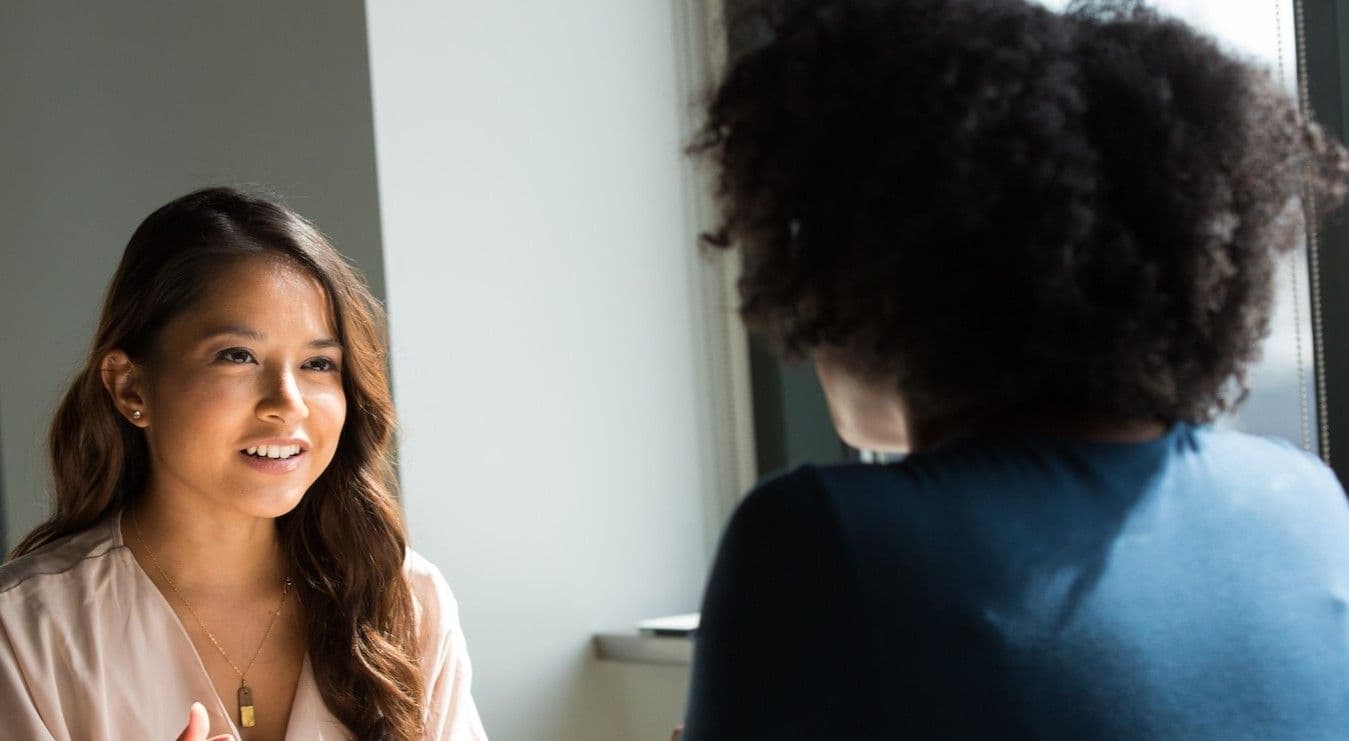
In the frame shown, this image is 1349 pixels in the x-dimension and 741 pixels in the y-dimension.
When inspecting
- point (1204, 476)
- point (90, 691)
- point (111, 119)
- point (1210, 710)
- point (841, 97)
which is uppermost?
point (111, 119)

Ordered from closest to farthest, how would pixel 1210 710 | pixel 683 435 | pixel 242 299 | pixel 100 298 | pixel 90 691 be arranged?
pixel 1210 710
pixel 90 691
pixel 242 299
pixel 100 298
pixel 683 435

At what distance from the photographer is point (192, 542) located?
189cm

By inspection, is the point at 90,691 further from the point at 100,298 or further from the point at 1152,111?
the point at 1152,111

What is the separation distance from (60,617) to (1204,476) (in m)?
1.39

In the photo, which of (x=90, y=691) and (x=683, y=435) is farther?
(x=683, y=435)

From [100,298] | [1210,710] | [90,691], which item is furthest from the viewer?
[100,298]

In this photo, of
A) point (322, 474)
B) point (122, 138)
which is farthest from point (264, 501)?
point (122, 138)

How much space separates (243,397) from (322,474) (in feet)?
0.77

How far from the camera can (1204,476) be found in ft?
2.86

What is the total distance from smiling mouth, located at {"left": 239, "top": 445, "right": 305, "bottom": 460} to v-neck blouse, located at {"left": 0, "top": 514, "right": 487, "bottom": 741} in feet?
0.65

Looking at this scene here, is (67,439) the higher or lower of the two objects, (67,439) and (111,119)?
the lower

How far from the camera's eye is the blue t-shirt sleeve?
2.58 ft

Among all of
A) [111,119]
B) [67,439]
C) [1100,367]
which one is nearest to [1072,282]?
[1100,367]

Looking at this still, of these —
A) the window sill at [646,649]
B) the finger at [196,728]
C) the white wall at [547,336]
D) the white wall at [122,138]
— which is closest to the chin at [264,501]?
the finger at [196,728]
